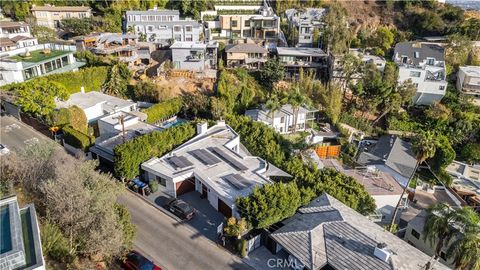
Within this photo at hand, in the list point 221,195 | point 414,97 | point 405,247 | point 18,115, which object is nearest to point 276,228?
point 221,195

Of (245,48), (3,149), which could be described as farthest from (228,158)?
(245,48)

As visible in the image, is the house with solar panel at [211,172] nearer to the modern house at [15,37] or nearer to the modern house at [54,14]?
the modern house at [15,37]

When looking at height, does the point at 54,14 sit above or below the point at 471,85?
above

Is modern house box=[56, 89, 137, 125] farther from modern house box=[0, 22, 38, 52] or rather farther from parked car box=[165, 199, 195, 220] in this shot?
parked car box=[165, 199, 195, 220]

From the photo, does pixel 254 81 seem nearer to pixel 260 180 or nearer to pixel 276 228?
pixel 260 180

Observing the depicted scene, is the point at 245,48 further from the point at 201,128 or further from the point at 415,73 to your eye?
the point at 415,73
